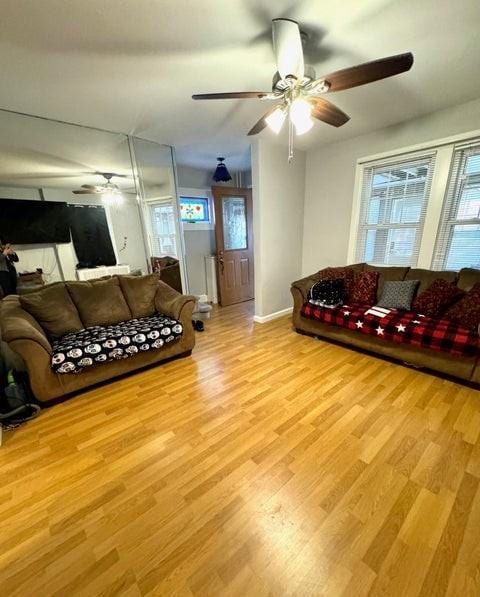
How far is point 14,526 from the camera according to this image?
119 centimetres

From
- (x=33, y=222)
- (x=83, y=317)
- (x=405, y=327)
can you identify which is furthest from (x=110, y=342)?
(x=405, y=327)

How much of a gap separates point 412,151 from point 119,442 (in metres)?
3.96

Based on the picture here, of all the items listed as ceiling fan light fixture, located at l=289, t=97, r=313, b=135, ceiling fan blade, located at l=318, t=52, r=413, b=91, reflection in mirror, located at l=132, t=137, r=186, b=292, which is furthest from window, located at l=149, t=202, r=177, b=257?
ceiling fan blade, located at l=318, t=52, r=413, b=91

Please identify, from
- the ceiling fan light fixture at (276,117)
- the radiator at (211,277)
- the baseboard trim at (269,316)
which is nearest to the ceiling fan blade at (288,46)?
the ceiling fan light fixture at (276,117)

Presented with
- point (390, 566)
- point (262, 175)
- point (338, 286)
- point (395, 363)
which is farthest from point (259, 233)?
point (390, 566)

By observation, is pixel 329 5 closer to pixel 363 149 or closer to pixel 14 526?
pixel 363 149

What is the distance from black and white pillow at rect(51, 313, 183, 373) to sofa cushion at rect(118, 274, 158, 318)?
0.49 feet

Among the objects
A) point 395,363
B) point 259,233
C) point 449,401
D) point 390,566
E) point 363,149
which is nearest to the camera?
point 390,566

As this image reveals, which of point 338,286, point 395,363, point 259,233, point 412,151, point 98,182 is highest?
point 412,151

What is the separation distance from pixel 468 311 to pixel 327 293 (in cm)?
123

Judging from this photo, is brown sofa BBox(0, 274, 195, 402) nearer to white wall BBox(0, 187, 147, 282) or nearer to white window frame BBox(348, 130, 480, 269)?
white wall BBox(0, 187, 147, 282)

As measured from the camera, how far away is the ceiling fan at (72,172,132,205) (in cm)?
272

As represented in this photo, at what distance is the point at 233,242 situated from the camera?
4578mm

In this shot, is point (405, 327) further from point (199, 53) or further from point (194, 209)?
point (194, 209)
